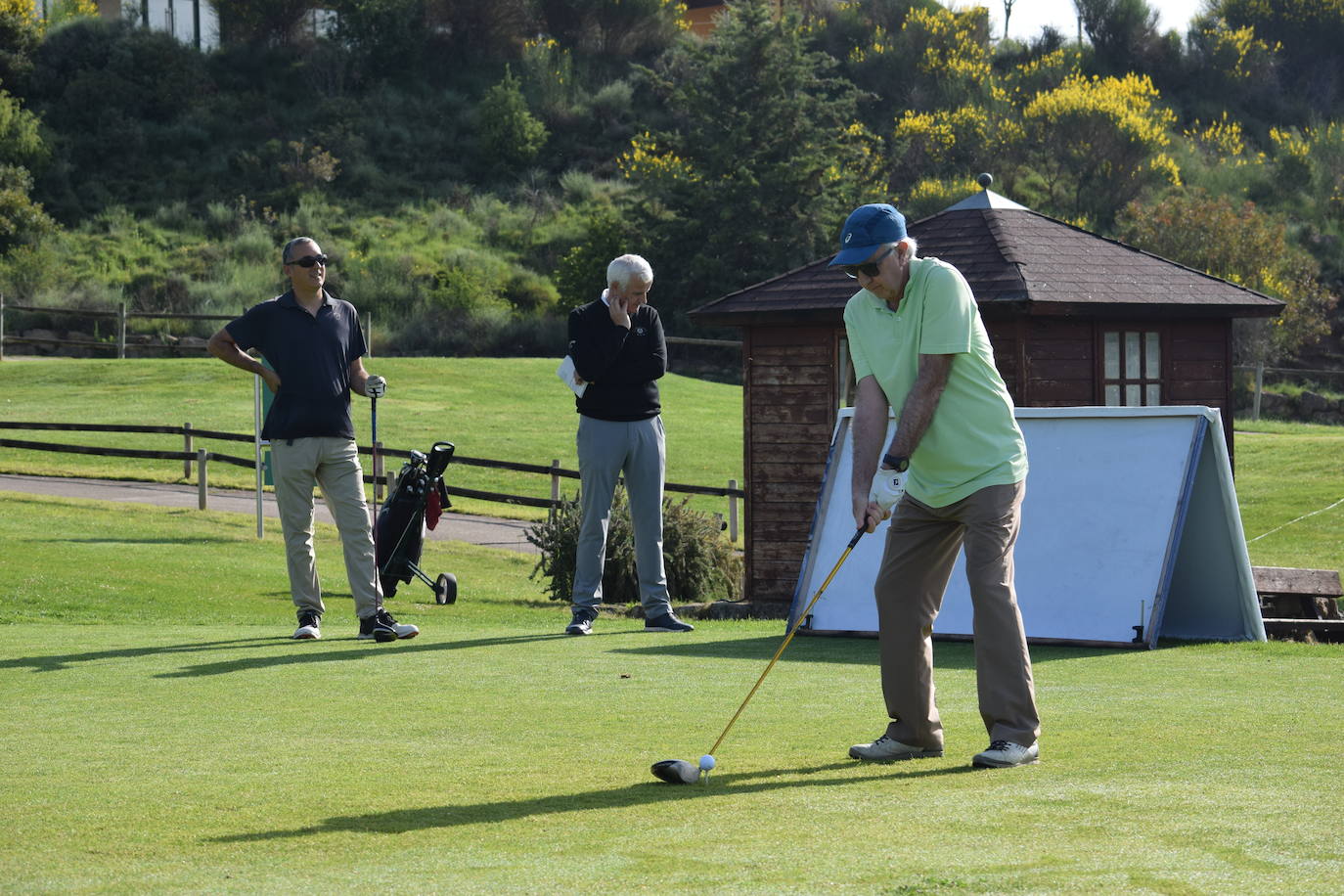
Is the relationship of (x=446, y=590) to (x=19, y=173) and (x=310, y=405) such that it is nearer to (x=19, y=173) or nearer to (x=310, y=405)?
(x=310, y=405)

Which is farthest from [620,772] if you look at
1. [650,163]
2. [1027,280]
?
[650,163]

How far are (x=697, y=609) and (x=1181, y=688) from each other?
8.66 m

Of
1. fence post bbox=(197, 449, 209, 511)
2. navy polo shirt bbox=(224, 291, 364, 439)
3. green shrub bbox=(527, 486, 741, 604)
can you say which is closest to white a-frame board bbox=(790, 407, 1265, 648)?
navy polo shirt bbox=(224, 291, 364, 439)

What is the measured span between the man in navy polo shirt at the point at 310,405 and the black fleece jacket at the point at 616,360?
3.73 ft

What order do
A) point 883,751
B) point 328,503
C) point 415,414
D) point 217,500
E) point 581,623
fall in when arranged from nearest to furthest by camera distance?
point 883,751
point 328,503
point 581,623
point 217,500
point 415,414

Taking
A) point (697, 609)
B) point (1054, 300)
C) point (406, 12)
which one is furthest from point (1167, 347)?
point (406, 12)

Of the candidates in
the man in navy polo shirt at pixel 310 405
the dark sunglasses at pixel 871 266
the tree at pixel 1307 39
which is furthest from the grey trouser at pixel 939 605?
the tree at pixel 1307 39

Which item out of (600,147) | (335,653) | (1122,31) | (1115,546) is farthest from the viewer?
(1122,31)

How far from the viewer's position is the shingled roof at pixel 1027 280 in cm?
1552

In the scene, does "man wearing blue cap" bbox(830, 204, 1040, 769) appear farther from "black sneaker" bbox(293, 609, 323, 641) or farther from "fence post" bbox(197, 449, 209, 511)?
"fence post" bbox(197, 449, 209, 511)

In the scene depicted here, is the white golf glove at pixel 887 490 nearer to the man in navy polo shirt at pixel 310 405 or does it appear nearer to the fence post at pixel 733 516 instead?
the man in navy polo shirt at pixel 310 405

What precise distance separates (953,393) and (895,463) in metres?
0.30

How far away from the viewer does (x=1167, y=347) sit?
1664cm

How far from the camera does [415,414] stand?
36.9 meters
